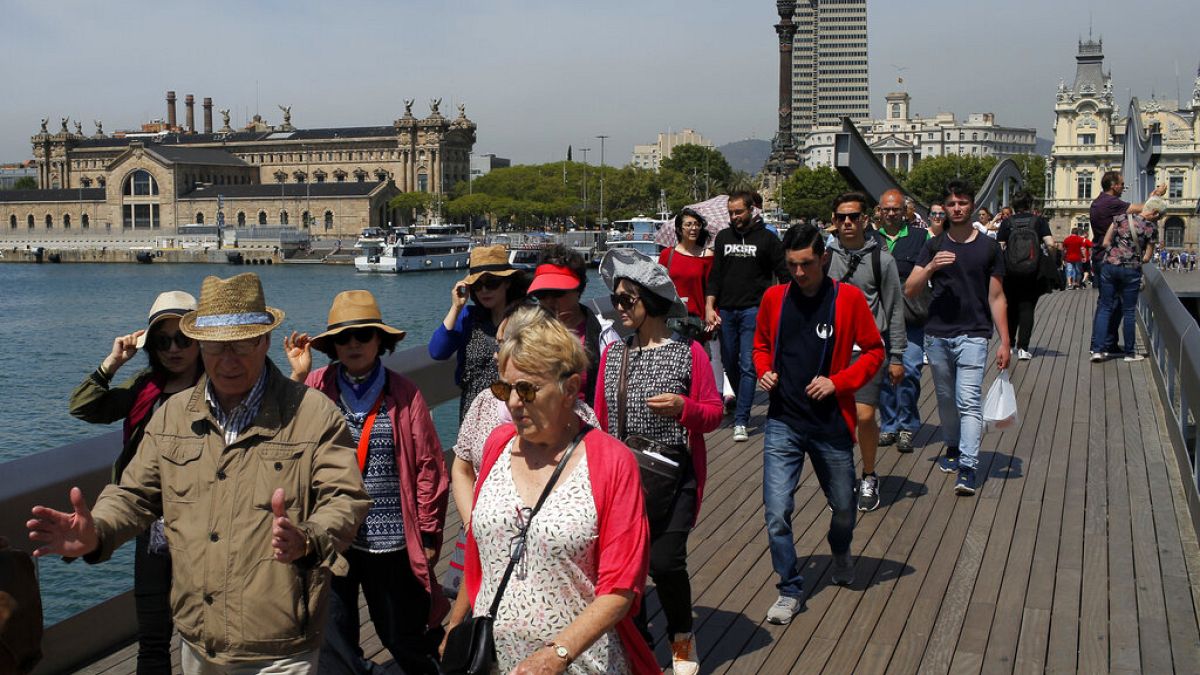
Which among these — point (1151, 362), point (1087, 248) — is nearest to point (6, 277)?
point (1087, 248)

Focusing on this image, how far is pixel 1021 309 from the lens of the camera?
11.4m

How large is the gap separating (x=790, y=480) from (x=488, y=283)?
1.42 metres

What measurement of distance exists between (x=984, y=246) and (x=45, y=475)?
4889mm

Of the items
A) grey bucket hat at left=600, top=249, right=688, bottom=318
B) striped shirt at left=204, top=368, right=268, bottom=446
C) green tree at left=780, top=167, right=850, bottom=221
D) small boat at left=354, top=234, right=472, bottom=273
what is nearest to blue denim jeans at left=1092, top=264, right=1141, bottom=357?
grey bucket hat at left=600, top=249, right=688, bottom=318

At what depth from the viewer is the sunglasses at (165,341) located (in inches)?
145

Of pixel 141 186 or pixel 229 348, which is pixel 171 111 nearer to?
pixel 141 186

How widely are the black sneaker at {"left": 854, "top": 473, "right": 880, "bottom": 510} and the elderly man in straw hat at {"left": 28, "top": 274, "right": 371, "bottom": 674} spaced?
3990 millimetres

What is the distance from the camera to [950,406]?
23.2ft

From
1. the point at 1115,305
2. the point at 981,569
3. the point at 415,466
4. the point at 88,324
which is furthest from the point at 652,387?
the point at 88,324

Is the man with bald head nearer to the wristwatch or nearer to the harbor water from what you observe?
the harbor water

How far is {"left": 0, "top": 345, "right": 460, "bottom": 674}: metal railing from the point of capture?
3824 millimetres

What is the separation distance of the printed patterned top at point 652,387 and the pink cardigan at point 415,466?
0.62 m

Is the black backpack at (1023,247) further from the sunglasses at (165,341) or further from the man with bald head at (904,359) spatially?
the sunglasses at (165,341)

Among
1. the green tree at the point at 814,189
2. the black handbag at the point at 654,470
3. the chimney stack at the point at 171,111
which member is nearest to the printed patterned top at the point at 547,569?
the black handbag at the point at 654,470
